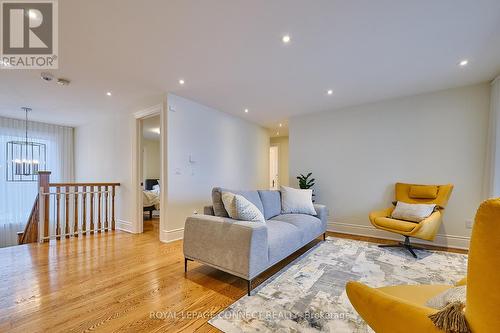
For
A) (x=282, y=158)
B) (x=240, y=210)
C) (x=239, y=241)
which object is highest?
(x=282, y=158)

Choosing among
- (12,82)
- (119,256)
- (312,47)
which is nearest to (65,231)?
(119,256)

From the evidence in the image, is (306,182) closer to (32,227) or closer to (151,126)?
(151,126)

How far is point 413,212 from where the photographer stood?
9.50 ft

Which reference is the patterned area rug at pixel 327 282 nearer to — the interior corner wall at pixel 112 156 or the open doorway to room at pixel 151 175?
the open doorway to room at pixel 151 175

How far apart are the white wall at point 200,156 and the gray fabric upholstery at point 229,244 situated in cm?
133

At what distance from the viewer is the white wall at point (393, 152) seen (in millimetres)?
3117

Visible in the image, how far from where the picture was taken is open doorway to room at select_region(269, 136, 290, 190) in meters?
6.65

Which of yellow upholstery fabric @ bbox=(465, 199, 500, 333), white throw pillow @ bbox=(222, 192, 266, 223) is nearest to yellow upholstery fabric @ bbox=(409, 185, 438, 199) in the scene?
white throw pillow @ bbox=(222, 192, 266, 223)

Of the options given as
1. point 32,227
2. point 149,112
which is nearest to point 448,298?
point 149,112

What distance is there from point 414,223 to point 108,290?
138 inches

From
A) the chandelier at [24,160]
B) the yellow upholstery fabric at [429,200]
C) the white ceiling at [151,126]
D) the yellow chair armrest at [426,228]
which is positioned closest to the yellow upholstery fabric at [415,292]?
the yellow chair armrest at [426,228]

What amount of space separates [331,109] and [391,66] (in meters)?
1.63

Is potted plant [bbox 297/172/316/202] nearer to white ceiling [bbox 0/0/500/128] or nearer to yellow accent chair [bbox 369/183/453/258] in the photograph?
yellow accent chair [bbox 369/183/453/258]

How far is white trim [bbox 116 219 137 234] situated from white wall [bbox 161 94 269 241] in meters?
0.97
